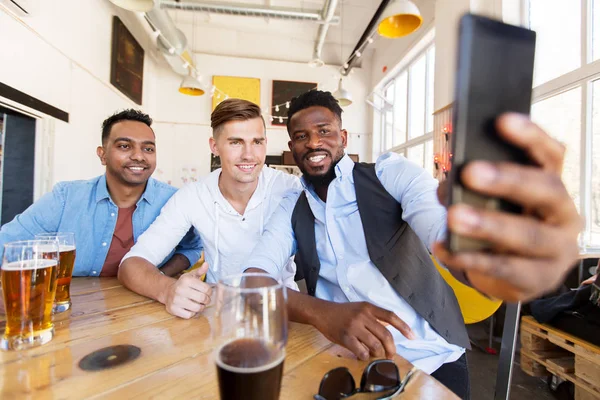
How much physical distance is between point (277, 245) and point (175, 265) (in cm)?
76

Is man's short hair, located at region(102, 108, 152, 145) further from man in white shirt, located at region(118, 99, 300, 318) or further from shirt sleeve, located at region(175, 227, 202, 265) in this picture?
shirt sleeve, located at region(175, 227, 202, 265)

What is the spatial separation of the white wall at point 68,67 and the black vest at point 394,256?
4.09m

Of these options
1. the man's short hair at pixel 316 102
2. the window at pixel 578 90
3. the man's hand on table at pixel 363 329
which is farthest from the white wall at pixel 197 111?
the man's hand on table at pixel 363 329

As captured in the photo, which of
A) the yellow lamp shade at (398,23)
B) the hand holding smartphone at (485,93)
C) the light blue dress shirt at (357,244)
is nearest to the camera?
the hand holding smartphone at (485,93)

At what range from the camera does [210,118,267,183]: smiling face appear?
1.75 m

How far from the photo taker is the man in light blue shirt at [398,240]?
1.24 feet

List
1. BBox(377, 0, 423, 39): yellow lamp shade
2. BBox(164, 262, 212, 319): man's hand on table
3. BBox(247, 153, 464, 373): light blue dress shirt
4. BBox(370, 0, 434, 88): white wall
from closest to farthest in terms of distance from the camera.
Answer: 1. BBox(164, 262, 212, 319): man's hand on table
2. BBox(247, 153, 464, 373): light blue dress shirt
3. BBox(377, 0, 423, 39): yellow lamp shade
4. BBox(370, 0, 434, 88): white wall

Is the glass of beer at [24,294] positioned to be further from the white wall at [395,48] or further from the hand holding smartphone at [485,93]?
the white wall at [395,48]

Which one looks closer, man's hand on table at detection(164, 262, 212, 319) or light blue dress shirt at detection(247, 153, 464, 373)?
man's hand on table at detection(164, 262, 212, 319)

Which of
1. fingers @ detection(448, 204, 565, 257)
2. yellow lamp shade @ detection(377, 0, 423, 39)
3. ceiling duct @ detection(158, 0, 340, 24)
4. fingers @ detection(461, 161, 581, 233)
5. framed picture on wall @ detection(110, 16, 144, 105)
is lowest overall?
fingers @ detection(448, 204, 565, 257)

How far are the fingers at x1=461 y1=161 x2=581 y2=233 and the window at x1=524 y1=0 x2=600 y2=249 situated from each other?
3.65m

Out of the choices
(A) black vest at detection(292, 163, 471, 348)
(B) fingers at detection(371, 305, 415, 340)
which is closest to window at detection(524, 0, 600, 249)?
(A) black vest at detection(292, 163, 471, 348)

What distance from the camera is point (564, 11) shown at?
12.5 feet

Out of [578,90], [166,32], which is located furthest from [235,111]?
[166,32]
